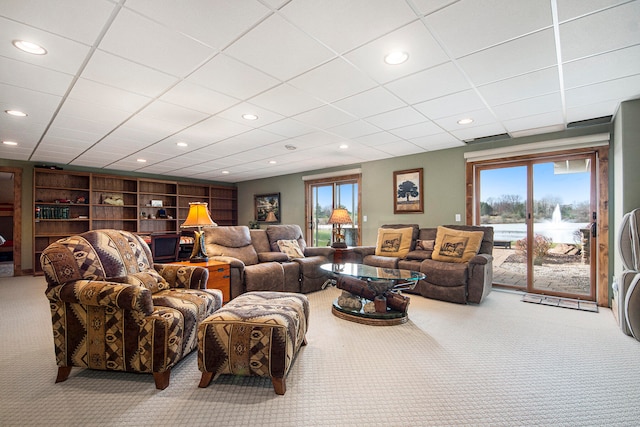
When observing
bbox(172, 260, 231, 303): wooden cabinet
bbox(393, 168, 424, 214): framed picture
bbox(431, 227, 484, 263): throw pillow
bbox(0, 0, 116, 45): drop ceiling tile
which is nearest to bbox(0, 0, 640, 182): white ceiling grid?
bbox(0, 0, 116, 45): drop ceiling tile

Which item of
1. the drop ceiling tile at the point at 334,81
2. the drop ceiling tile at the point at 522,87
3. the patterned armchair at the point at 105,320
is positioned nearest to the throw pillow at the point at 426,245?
the drop ceiling tile at the point at 522,87

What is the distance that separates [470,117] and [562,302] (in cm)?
271

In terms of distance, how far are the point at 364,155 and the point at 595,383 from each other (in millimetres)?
4541

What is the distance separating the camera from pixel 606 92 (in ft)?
9.67

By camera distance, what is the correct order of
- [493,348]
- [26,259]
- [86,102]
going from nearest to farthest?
[493,348] < [86,102] < [26,259]

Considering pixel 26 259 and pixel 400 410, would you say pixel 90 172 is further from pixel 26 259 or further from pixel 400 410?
pixel 400 410

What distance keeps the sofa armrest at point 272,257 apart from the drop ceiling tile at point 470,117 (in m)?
2.83

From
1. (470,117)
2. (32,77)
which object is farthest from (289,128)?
(32,77)

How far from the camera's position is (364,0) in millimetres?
1724

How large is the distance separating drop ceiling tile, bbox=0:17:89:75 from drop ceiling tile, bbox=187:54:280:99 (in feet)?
2.60

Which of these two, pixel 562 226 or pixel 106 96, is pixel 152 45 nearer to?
pixel 106 96

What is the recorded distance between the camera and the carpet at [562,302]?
3.77 metres

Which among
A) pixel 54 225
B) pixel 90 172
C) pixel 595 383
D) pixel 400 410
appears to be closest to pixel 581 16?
pixel 595 383

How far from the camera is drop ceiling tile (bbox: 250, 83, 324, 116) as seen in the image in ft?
9.66
